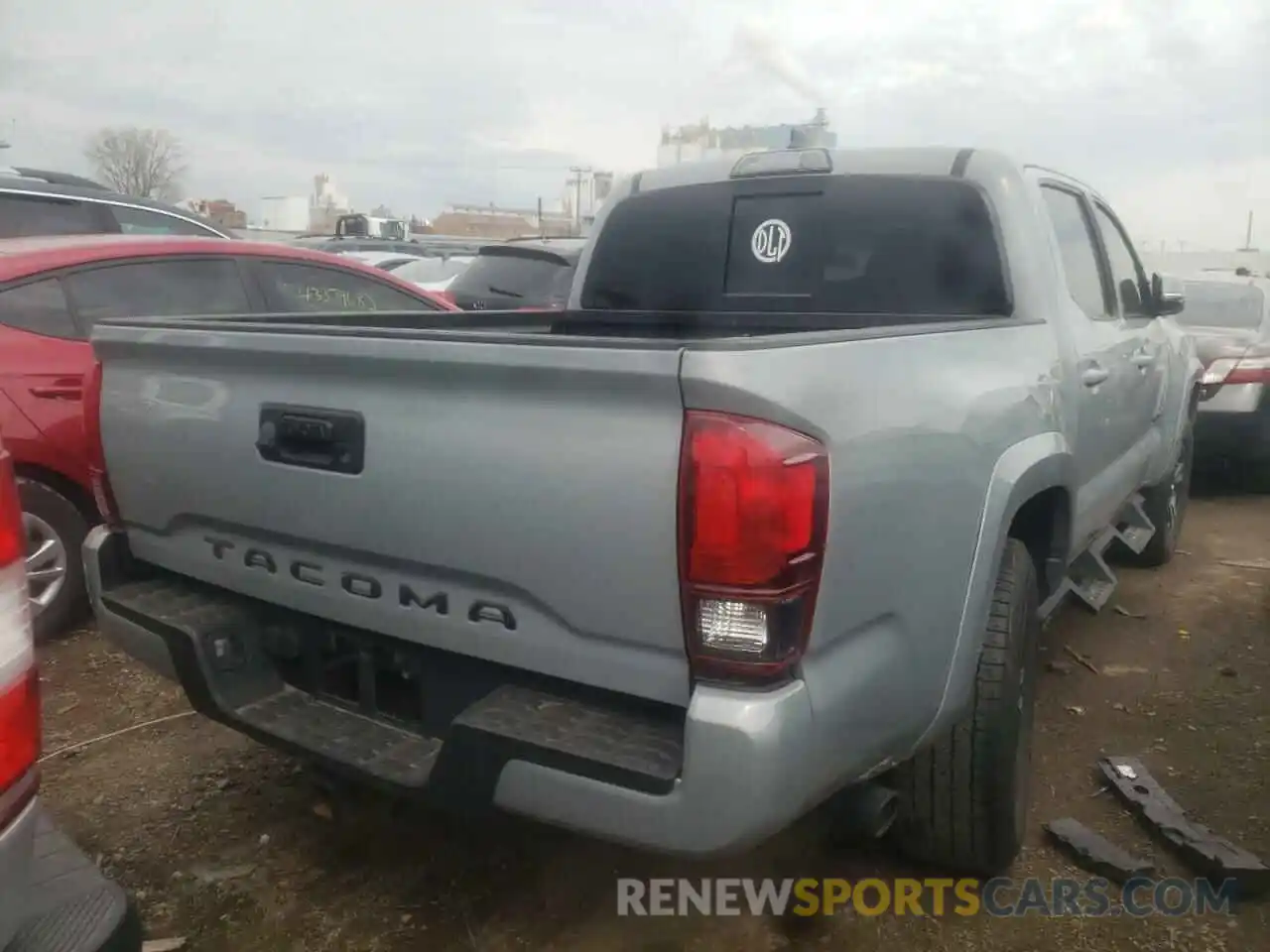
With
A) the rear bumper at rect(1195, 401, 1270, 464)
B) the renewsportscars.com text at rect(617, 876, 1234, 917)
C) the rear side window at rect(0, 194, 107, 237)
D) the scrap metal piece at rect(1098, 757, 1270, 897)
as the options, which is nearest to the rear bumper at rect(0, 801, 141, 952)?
the renewsportscars.com text at rect(617, 876, 1234, 917)

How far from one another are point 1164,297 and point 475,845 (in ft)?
11.2

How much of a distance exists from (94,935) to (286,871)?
1.23 m

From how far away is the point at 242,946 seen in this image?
2490mm

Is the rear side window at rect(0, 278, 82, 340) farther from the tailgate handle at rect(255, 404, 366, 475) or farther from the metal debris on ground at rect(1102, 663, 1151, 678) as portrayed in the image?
the metal debris on ground at rect(1102, 663, 1151, 678)

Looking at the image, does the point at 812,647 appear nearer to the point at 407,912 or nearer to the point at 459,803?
the point at 459,803

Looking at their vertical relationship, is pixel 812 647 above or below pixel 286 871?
above

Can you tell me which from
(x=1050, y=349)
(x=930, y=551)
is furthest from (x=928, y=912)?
(x=1050, y=349)

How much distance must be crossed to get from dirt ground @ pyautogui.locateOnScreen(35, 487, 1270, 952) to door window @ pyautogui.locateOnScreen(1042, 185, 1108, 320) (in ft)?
4.73

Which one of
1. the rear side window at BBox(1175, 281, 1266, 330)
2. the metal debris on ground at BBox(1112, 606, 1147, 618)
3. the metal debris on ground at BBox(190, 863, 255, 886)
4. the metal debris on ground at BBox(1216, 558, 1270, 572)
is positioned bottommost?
the metal debris on ground at BBox(1216, 558, 1270, 572)

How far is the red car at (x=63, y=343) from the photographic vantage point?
4.05 metres

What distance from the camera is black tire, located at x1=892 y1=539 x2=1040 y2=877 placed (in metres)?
2.53

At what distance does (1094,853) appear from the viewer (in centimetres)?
283

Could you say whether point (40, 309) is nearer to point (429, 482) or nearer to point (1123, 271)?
point (429, 482)

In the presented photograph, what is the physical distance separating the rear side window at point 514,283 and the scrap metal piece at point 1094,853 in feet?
20.5
